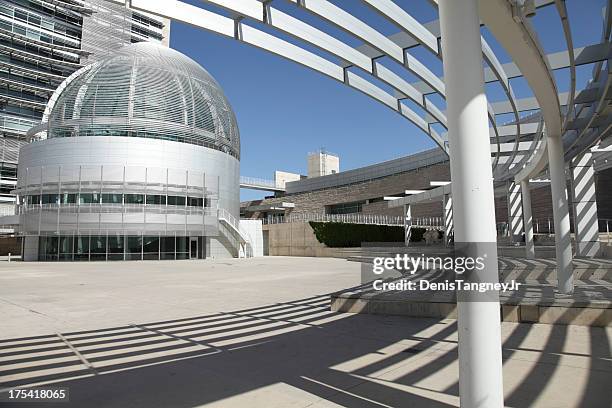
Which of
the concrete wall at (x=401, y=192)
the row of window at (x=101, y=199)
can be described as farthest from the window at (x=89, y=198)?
the concrete wall at (x=401, y=192)

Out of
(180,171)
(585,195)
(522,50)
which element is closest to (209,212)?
(180,171)

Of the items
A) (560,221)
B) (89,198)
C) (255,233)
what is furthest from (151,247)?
(560,221)

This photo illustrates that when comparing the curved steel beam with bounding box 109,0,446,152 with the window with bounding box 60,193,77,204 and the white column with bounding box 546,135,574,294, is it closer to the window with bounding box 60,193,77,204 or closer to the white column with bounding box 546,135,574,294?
the white column with bounding box 546,135,574,294

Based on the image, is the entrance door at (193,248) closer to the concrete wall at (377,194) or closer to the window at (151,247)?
the window at (151,247)

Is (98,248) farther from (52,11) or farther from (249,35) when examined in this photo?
(52,11)

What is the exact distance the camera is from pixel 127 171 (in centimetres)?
3744

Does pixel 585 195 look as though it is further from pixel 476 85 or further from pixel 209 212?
pixel 209 212

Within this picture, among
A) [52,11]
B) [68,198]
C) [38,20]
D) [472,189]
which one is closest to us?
[472,189]

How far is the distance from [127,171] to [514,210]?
31.6 meters

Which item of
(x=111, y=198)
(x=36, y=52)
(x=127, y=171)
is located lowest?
(x=111, y=198)

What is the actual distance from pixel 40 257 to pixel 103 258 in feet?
21.9

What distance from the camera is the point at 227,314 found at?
8.31 metres

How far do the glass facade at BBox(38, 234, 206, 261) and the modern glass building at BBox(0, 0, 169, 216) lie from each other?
27.2 meters

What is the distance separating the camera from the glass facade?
119ft
